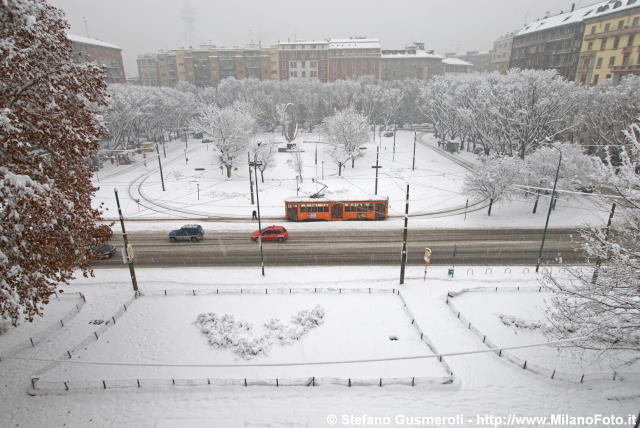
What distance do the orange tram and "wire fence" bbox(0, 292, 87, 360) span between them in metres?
17.3

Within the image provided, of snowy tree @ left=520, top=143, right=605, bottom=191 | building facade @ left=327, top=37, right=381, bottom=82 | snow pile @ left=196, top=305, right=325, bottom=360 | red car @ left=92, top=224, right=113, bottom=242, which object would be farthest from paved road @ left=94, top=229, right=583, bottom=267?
building facade @ left=327, top=37, right=381, bottom=82

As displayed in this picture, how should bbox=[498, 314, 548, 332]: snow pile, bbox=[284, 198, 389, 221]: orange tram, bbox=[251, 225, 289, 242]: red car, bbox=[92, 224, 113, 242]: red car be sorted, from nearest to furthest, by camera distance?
1. bbox=[92, 224, 113, 242]: red car
2. bbox=[498, 314, 548, 332]: snow pile
3. bbox=[251, 225, 289, 242]: red car
4. bbox=[284, 198, 389, 221]: orange tram

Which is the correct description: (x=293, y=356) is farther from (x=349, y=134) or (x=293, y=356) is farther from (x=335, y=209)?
(x=349, y=134)

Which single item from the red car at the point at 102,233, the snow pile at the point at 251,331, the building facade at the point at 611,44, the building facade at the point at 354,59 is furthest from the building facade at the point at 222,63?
the snow pile at the point at 251,331

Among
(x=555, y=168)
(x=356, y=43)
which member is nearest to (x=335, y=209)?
(x=555, y=168)

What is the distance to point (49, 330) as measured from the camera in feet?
54.6

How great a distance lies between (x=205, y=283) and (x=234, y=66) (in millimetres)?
115467

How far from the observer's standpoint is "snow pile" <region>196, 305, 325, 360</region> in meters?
15.3

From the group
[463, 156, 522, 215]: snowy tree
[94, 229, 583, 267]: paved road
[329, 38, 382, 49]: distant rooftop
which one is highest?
[329, 38, 382, 49]: distant rooftop

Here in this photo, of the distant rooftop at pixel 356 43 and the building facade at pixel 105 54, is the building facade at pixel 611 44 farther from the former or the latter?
the building facade at pixel 105 54

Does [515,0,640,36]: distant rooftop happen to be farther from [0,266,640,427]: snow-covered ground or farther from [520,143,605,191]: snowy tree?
[0,266,640,427]: snow-covered ground

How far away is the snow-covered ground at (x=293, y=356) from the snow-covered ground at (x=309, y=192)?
34.7 ft

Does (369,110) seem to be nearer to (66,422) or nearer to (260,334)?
Result: (260,334)

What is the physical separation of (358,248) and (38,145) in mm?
19586
